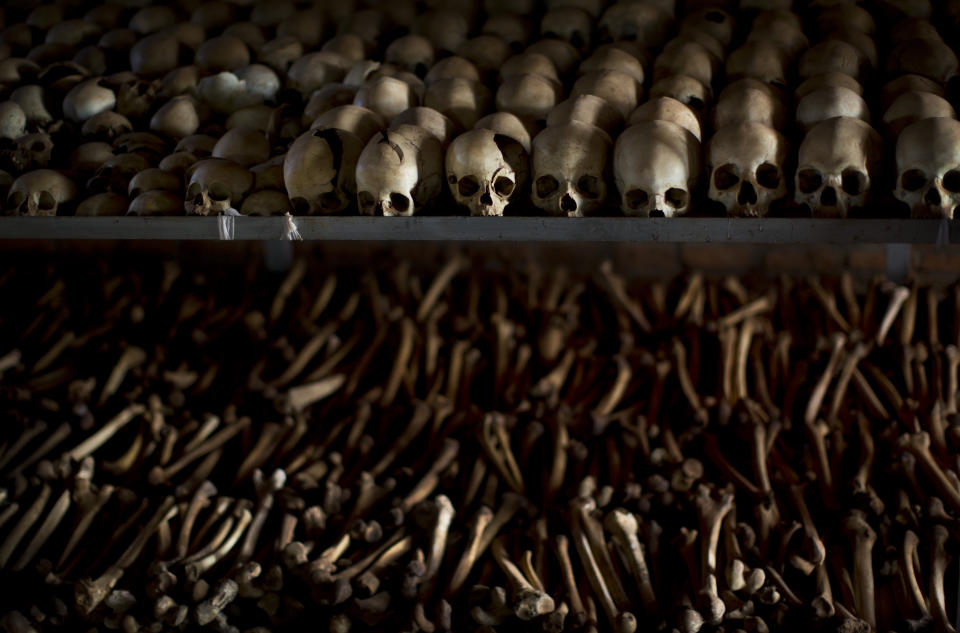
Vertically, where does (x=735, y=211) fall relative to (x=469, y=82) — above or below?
below

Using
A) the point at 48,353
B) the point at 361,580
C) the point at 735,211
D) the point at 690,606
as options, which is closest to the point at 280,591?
the point at 361,580

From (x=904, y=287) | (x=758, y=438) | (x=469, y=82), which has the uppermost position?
(x=469, y=82)

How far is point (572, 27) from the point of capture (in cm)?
185

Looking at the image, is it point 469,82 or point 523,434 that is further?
point 523,434

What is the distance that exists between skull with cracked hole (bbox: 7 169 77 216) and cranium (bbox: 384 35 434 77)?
0.70 m

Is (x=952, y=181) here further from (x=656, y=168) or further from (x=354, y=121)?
(x=354, y=121)

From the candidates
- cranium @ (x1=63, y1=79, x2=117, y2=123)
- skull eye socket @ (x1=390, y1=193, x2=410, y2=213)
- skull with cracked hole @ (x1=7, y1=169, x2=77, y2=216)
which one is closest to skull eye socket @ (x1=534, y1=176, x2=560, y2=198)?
skull eye socket @ (x1=390, y1=193, x2=410, y2=213)

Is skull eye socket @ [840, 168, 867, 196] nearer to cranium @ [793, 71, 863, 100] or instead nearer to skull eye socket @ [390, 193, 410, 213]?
cranium @ [793, 71, 863, 100]

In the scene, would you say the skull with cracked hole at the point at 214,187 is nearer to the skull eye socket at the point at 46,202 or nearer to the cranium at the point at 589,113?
the skull eye socket at the point at 46,202

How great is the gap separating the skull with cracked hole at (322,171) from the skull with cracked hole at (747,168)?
0.58 meters

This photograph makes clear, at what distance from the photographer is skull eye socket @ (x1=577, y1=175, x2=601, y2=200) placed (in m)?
1.38

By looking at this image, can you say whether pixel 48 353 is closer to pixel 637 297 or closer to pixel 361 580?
pixel 361 580

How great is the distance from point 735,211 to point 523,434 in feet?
2.35

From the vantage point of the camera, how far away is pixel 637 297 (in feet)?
7.39
